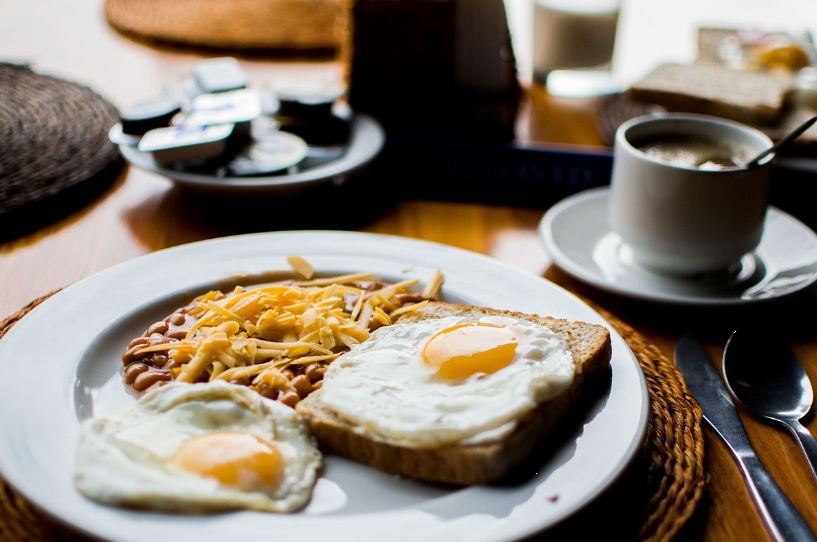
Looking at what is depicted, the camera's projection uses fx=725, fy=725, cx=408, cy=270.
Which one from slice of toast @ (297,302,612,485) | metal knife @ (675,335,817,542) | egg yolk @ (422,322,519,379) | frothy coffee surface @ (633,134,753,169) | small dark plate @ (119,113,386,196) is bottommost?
metal knife @ (675,335,817,542)

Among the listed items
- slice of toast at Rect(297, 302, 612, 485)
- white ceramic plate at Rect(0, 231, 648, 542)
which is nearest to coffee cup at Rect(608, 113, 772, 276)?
white ceramic plate at Rect(0, 231, 648, 542)

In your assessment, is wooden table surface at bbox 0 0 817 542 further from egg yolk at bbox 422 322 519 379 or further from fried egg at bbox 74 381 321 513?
fried egg at bbox 74 381 321 513

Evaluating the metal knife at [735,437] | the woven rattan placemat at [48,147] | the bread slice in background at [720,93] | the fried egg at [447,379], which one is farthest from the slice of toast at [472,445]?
the bread slice in background at [720,93]

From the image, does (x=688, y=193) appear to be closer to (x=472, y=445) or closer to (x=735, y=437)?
(x=735, y=437)

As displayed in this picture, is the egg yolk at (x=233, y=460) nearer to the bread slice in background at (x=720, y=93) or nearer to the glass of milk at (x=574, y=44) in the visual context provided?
the bread slice in background at (x=720, y=93)

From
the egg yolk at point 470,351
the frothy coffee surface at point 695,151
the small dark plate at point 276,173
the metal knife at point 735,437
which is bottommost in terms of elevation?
the metal knife at point 735,437

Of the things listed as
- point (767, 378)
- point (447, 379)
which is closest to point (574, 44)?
point (767, 378)

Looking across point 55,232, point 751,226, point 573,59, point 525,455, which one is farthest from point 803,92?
point 55,232
